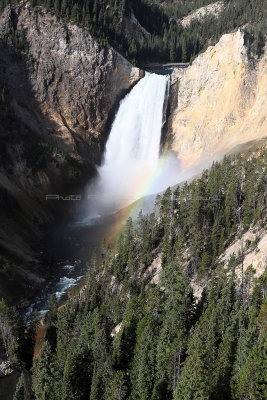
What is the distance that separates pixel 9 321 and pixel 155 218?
103 ft

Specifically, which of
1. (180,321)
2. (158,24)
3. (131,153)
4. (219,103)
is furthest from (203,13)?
(180,321)

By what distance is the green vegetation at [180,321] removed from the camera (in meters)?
30.3

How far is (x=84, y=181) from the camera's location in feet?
301

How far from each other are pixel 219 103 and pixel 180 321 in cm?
5976

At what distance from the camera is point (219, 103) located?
8456 centimetres

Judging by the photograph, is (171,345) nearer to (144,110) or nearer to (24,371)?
(24,371)

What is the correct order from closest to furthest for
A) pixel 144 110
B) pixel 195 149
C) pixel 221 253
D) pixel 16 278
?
pixel 221 253
pixel 16 278
pixel 195 149
pixel 144 110

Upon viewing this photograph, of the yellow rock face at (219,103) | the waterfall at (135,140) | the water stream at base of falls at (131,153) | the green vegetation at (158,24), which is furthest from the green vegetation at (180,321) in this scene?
the green vegetation at (158,24)

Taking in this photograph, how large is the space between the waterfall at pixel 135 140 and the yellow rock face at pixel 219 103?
16.4ft

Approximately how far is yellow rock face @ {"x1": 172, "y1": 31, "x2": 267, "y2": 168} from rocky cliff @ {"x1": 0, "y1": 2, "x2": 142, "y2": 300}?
55.2ft

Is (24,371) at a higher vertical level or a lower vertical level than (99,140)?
lower

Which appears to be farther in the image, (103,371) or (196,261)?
(196,261)

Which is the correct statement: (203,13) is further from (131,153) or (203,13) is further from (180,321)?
(180,321)

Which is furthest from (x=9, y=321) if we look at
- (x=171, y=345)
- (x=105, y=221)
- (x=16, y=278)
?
(x=105, y=221)
